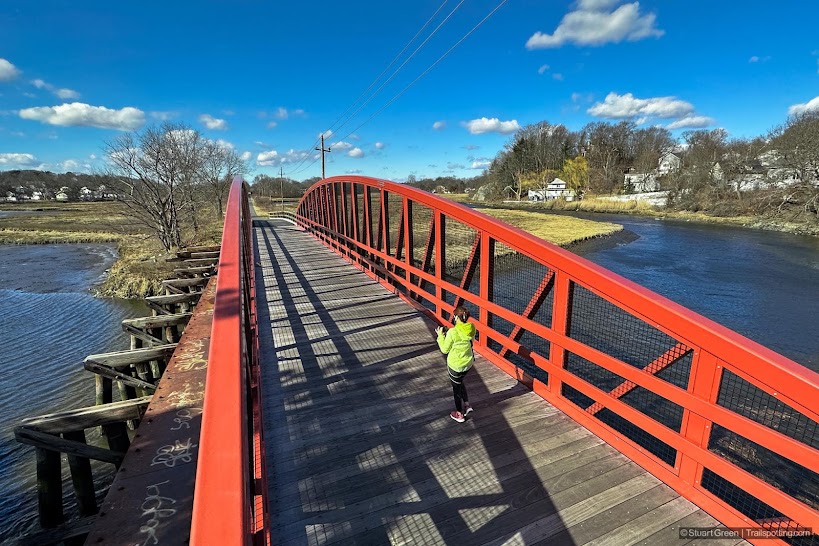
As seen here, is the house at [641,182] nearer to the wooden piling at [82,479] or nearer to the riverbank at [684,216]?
the riverbank at [684,216]

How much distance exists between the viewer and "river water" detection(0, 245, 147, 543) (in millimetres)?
7117

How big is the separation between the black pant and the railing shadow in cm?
19

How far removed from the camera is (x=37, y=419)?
403cm

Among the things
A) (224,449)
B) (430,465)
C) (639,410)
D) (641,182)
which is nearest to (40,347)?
(430,465)

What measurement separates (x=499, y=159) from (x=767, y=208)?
174ft

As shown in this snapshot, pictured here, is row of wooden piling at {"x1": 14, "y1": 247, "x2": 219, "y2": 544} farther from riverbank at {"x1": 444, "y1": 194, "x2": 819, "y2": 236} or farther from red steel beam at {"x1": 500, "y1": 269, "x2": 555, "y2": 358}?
riverbank at {"x1": 444, "y1": 194, "x2": 819, "y2": 236}

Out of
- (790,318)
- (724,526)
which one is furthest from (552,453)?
(790,318)

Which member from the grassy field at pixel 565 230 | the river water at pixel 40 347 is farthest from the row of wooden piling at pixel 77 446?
the grassy field at pixel 565 230

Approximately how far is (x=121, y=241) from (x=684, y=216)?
5267cm

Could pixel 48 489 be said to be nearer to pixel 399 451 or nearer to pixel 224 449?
pixel 399 451

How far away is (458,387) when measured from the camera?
12.5ft

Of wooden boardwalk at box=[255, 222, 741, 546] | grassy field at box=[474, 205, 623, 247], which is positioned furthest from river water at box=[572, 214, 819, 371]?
wooden boardwalk at box=[255, 222, 741, 546]

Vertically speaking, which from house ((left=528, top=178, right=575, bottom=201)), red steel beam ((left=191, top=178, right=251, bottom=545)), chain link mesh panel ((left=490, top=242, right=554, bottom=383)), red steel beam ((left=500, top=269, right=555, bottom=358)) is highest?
house ((left=528, top=178, right=575, bottom=201))

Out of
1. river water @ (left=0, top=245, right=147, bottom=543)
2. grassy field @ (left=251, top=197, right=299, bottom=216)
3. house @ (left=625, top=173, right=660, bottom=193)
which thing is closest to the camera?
river water @ (left=0, top=245, right=147, bottom=543)
